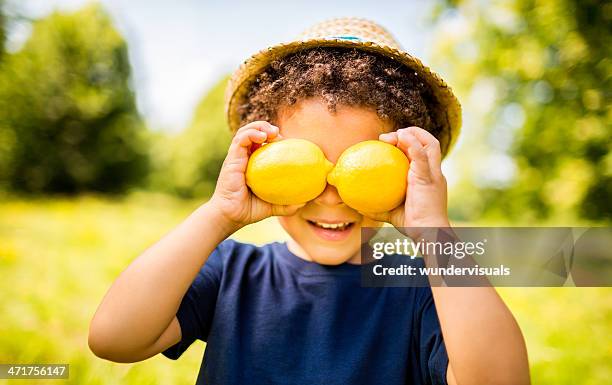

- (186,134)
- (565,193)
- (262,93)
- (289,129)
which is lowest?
(289,129)

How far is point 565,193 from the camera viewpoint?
5.18 meters

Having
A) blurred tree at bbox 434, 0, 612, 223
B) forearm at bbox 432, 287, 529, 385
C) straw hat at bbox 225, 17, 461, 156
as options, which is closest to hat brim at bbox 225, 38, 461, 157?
straw hat at bbox 225, 17, 461, 156

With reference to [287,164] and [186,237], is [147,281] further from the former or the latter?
[287,164]

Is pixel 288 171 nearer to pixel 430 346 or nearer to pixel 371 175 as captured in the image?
pixel 371 175

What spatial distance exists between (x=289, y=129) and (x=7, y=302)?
2.61 metres

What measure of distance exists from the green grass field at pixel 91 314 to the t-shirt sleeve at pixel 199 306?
814 mm

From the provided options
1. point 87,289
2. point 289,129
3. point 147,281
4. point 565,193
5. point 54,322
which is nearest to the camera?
point 147,281

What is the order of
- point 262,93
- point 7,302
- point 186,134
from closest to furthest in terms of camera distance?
point 262,93
point 7,302
point 186,134

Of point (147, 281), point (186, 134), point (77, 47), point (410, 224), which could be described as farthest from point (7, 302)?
point (186, 134)

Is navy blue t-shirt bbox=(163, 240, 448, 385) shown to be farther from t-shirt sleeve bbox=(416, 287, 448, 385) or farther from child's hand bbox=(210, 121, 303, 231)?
child's hand bbox=(210, 121, 303, 231)

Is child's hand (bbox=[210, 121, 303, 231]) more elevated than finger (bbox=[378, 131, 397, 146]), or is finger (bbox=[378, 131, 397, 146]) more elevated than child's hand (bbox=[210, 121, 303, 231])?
finger (bbox=[378, 131, 397, 146])

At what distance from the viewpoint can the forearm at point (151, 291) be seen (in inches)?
48.8

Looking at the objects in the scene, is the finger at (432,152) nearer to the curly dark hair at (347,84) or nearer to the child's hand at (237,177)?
the curly dark hair at (347,84)

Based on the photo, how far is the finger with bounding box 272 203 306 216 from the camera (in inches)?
55.8
